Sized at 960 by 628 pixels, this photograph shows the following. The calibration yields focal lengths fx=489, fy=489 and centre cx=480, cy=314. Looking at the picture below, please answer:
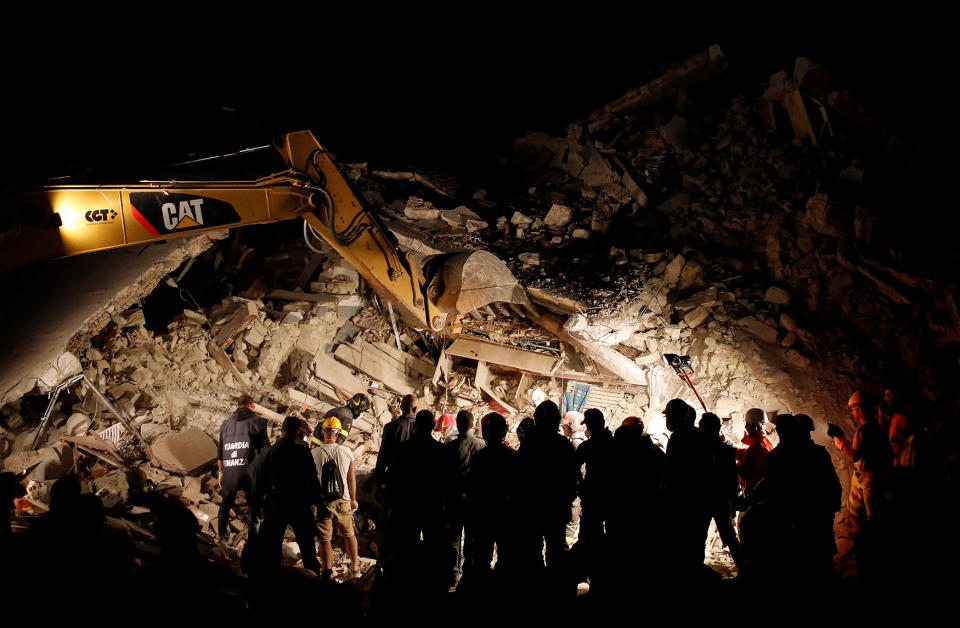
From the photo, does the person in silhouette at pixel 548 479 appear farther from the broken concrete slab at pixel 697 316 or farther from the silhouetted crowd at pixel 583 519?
the broken concrete slab at pixel 697 316

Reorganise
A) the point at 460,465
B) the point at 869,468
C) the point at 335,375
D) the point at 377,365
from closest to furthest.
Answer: the point at 460,465 → the point at 869,468 → the point at 335,375 → the point at 377,365

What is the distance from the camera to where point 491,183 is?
1232 centimetres

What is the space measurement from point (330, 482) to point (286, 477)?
0.50m

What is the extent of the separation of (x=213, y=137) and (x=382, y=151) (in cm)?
722

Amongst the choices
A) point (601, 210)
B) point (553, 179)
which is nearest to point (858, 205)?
point (601, 210)

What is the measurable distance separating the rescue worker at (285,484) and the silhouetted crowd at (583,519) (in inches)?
0.5

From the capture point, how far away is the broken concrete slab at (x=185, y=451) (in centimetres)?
578

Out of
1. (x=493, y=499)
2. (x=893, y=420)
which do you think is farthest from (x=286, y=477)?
(x=893, y=420)

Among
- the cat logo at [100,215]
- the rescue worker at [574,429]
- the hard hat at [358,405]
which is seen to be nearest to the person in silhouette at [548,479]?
the rescue worker at [574,429]

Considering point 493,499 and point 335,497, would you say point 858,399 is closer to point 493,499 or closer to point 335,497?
point 493,499

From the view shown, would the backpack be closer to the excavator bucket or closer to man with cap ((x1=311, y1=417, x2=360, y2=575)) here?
man with cap ((x1=311, y1=417, x2=360, y2=575))

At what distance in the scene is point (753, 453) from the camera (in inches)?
192

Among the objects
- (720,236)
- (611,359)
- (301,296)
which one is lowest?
(611,359)

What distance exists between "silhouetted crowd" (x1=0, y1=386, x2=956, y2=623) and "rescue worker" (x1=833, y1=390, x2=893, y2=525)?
0.05 feet
